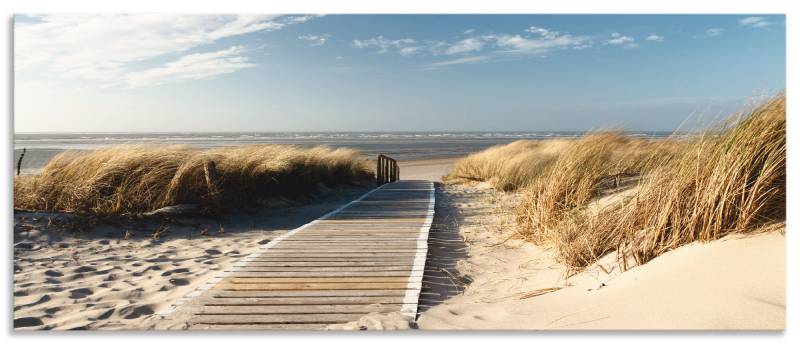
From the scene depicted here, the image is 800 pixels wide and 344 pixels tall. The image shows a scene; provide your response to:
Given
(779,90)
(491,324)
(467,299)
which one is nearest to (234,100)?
(467,299)

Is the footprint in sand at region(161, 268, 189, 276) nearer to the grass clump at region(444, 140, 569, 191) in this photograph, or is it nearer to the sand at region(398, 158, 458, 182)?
the grass clump at region(444, 140, 569, 191)

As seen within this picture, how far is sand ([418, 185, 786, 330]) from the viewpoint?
257 centimetres

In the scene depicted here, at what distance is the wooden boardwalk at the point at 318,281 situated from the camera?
2.99m

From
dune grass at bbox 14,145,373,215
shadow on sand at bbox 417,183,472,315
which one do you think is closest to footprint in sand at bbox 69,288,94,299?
shadow on sand at bbox 417,183,472,315

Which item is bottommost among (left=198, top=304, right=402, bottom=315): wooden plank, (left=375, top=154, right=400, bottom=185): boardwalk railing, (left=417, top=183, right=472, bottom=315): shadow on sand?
(left=417, top=183, right=472, bottom=315): shadow on sand

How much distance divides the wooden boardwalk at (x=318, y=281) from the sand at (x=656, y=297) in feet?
1.40

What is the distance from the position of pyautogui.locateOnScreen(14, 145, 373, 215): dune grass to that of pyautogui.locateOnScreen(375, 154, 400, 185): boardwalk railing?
612cm

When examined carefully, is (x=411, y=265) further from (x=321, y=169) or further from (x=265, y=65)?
(x=321, y=169)

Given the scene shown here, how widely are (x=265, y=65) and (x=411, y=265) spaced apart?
349 cm

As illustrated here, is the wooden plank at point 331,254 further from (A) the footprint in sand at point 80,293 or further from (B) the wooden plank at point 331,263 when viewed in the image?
(A) the footprint in sand at point 80,293

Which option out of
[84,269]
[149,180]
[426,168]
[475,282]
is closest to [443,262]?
[475,282]

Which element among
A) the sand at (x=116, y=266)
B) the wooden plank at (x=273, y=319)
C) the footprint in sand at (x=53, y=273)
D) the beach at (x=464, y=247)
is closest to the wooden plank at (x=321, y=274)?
the beach at (x=464, y=247)

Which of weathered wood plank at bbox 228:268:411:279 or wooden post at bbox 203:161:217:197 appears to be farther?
wooden post at bbox 203:161:217:197

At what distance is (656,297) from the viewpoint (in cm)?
278
